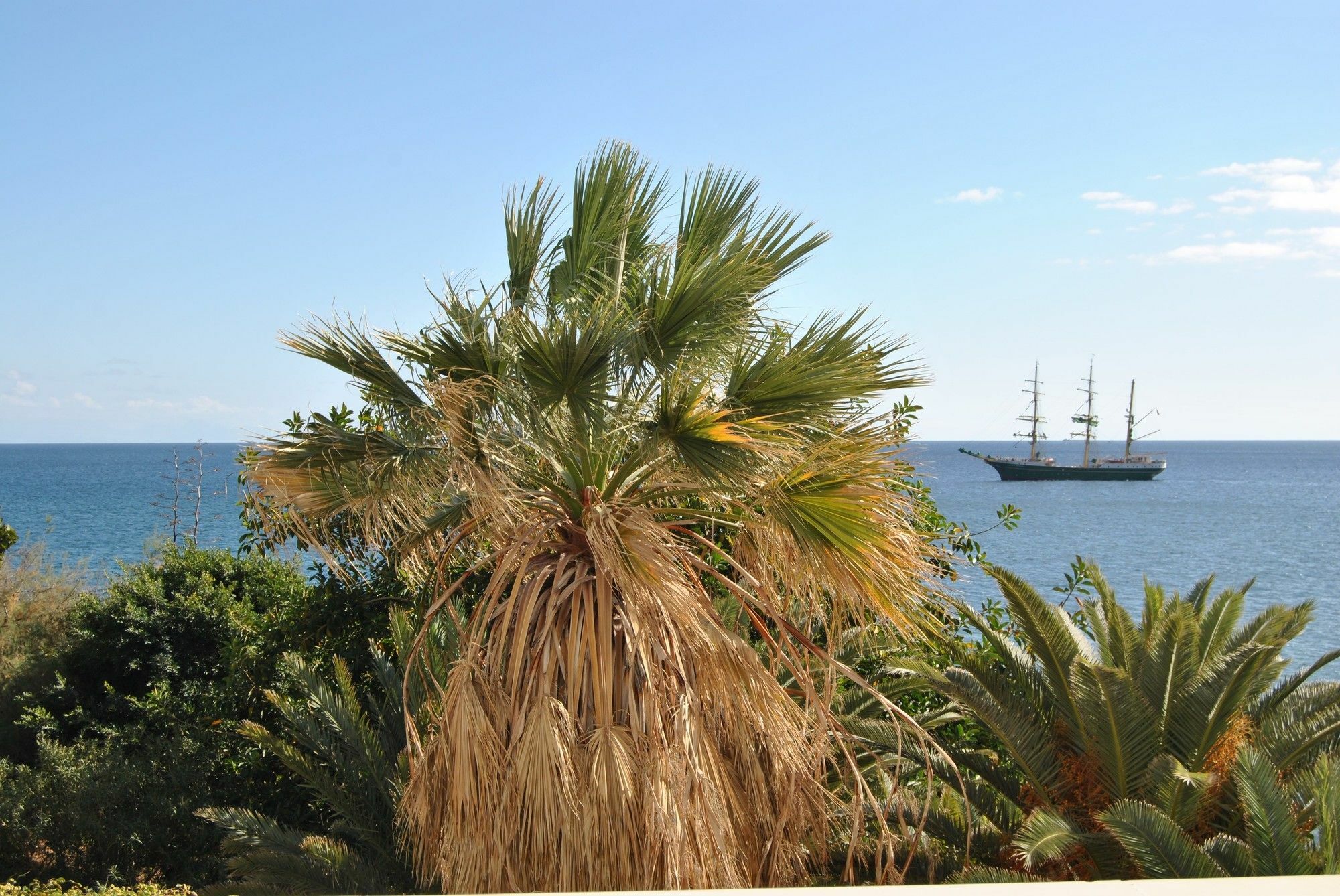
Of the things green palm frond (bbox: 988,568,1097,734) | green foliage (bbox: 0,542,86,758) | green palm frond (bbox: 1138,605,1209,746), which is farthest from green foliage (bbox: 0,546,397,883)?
green palm frond (bbox: 1138,605,1209,746)

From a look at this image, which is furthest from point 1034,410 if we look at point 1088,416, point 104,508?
point 104,508

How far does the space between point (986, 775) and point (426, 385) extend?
4435 millimetres

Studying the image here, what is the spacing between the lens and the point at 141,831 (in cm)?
798

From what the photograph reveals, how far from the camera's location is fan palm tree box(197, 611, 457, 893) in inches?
229

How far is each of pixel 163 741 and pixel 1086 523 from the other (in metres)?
56.2

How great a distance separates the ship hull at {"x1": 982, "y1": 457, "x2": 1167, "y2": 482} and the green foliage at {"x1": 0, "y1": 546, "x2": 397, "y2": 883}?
251ft

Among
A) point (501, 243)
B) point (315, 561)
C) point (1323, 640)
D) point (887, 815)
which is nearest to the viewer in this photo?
point (501, 243)

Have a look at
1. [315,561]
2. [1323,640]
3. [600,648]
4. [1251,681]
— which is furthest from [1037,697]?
[1323,640]

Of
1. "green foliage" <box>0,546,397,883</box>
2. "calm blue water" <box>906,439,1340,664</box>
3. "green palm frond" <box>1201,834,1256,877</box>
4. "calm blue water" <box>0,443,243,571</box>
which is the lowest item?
"calm blue water" <box>0,443,243,571</box>

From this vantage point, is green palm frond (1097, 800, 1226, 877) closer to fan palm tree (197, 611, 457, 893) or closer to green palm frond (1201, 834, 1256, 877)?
green palm frond (1201, 834, 1256, 877)

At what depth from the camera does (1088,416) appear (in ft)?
286

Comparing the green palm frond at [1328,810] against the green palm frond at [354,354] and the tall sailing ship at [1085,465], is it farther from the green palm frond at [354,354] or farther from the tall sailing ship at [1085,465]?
the tall sailing ship at [1085,465]

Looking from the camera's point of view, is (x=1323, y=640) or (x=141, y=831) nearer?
(x=141, y=831)

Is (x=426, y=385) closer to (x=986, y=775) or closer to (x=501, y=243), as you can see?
(x=501, y=243)
